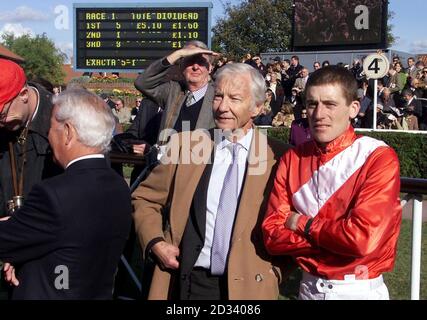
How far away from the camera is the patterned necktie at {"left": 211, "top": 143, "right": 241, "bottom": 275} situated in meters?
2.95

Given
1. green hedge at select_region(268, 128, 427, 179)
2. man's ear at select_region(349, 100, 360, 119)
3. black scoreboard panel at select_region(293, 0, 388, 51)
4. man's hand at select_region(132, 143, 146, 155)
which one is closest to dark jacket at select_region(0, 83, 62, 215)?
man's hand at select_region(132, 143, 146, 155)

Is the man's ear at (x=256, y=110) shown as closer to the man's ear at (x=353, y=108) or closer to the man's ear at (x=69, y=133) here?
the man's ear at (x=353, y=108)

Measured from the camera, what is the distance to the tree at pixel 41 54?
142 feet

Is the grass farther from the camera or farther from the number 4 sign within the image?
the number 4 sign

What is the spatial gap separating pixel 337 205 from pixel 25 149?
154 centimetres

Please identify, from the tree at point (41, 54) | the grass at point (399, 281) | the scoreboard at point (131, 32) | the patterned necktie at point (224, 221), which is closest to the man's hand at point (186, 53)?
the patterned necktie at point (224, 221)

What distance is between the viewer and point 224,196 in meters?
3.01

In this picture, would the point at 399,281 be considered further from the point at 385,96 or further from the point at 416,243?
the point at 385,96

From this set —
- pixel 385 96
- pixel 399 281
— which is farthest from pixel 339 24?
pixel 399 281

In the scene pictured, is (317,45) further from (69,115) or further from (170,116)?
(69,115)

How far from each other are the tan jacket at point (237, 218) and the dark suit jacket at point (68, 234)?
1.64ft

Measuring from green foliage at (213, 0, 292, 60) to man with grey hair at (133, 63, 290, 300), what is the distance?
41.2 meters
